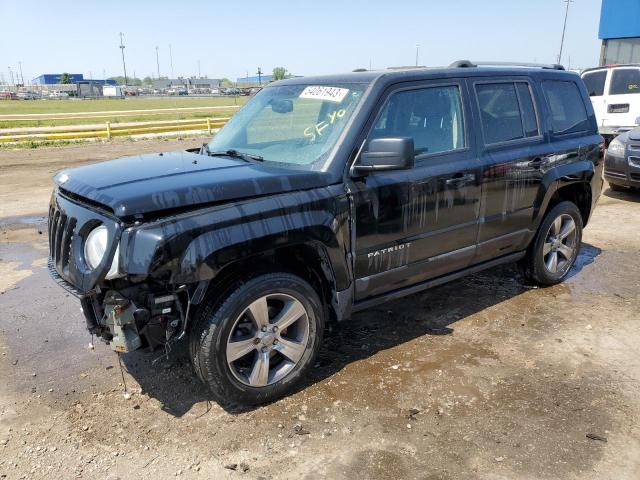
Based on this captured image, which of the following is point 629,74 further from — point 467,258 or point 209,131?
point 209,131

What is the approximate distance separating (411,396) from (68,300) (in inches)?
130

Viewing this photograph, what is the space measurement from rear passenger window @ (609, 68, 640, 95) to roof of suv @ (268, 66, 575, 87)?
9.97 meters

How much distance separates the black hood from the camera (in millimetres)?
2738

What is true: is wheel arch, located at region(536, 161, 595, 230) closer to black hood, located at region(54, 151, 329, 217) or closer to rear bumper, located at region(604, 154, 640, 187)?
black hood, located at region(54, 151, 329, 217)

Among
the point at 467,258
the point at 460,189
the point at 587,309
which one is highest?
the point at 460,189

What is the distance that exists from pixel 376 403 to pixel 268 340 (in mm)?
782

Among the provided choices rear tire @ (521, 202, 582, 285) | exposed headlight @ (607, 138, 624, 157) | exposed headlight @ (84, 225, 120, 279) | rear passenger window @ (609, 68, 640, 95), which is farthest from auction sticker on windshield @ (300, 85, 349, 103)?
rear passenger window @ (609, 68, 640, 95)

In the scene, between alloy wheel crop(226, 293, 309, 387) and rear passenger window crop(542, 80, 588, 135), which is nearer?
alloy wheel crop(226, 293, 309, 387)

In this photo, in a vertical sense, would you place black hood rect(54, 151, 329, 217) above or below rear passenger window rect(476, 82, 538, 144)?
below

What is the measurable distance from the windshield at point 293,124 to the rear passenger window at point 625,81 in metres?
11.5

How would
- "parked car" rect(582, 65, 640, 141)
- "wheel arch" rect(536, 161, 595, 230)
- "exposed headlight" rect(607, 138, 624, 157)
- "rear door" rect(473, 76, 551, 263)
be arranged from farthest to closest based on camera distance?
"parked car" rect(582, 65, 640, 141) → "exposed headlight" rect(607, 138, 624, 157) → "wheel arch" rect(536, 161, 595, 230) → "rear door" rect(473, 76, 551, 263)

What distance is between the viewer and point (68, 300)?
4879 mm

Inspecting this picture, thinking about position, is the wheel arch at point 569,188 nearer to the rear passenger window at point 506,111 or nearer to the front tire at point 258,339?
the rear passenger window at point 506,111

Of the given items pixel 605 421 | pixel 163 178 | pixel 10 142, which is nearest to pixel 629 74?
pixel 605 421
